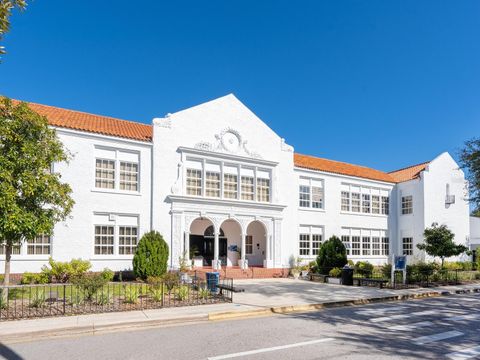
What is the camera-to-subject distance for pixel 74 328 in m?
10.2

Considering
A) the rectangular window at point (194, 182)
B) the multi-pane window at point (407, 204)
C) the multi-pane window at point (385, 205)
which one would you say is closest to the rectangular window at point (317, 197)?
the multi-pane window at point (385, 205)

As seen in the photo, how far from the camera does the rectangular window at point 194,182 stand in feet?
82.3

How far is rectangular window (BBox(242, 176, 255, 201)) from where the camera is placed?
27234mm

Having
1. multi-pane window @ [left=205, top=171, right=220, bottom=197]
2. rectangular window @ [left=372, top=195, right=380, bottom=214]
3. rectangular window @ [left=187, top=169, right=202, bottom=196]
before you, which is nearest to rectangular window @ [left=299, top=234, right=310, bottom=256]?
rectangular window @ [left=372, top=195, right=380, bottom=214]

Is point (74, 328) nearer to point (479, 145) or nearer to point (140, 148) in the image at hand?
point (140, 148)

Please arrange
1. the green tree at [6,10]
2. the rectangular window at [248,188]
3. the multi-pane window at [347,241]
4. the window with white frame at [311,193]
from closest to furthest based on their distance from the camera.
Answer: the green tree at [6,10] → the rectangular window at [248,188] → the window with white frame at [311,193] → the multi-pane window at [347,241]

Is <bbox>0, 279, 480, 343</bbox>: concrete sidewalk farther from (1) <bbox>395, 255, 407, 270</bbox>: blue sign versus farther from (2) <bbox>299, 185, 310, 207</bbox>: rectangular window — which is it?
(2) <bbox>299, 185, 310, 207</bbox>: rectangular window

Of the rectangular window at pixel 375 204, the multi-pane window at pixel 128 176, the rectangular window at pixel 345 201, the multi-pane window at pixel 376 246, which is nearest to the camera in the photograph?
the multi-pane window at pixel 128 176

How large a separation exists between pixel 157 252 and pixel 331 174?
16.4 meters

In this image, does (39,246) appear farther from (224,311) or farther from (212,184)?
(224,311)

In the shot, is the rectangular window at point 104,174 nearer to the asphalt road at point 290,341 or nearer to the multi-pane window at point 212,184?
the multi-pane window at point 212,184

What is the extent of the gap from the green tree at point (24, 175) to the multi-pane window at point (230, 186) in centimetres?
1341

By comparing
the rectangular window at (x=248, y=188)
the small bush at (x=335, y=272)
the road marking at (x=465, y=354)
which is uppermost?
the rectangular window at (x=248, y=188)

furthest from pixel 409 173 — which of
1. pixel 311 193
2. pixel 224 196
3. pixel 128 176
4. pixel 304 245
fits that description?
pixel 128 176
